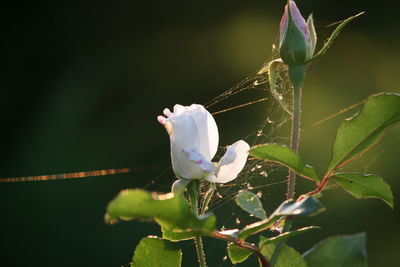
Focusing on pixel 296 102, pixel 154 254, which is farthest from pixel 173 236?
pixel 296 102

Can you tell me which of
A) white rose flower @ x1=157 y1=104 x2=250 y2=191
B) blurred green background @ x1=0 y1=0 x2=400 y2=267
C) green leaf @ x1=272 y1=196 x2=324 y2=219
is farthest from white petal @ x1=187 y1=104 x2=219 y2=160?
blurred green background @ x1=0 y1=0 x2=400 y2=267

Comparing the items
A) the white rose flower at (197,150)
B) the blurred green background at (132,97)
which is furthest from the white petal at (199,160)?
the blurred green background at (132,97)

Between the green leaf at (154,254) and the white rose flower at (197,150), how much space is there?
0.04m

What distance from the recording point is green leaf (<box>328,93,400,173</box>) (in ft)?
1.24

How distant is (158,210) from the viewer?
0.32m

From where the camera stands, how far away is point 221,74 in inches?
88.9

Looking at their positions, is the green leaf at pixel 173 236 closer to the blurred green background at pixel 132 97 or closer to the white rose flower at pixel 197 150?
the white rose flower at pixel 197 150

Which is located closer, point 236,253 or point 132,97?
point 236,253

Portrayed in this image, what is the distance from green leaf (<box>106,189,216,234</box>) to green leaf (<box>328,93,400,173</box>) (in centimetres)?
11

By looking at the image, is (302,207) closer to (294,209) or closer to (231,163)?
(294,209)

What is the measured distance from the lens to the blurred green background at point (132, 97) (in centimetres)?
190

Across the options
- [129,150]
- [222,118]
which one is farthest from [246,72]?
[129,150]

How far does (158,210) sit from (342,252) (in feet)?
0.37

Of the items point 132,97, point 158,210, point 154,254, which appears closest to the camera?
point 158,210
